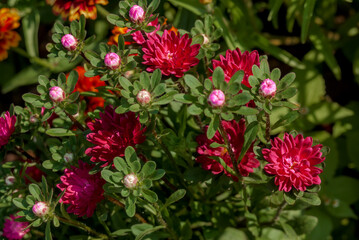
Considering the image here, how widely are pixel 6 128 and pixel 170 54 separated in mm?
589

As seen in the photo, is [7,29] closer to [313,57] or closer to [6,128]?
[6,128]

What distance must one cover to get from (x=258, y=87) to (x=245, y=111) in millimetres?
88

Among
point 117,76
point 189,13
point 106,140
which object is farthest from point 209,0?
point 106,140

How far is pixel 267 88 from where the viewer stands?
1.12m

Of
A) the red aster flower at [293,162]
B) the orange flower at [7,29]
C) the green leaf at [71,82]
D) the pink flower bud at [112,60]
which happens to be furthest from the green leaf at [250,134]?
the orange flower at [7,29]

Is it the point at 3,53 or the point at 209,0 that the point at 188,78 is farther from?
the point at 3,53

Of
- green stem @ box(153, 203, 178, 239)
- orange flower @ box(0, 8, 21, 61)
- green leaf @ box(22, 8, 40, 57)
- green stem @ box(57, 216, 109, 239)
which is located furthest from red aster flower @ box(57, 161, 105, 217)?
green leaf @ box(22, 8, 40, 57)

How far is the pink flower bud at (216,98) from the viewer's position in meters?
1.08

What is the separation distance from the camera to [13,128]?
1381mm

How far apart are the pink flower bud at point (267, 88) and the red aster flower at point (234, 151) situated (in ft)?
0.77

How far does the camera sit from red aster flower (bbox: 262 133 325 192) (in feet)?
3.91

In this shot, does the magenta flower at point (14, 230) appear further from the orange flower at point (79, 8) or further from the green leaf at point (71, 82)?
the orange flower at point (79, 8)

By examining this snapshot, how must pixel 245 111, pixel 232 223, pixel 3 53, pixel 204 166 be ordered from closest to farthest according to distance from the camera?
pixel 245 111 < pixel 204 166 < pixel 232 223 < pixel 3 53

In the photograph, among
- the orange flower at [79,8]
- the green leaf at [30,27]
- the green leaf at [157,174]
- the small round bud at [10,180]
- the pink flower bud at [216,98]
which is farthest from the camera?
the green leaf at [30,27]
